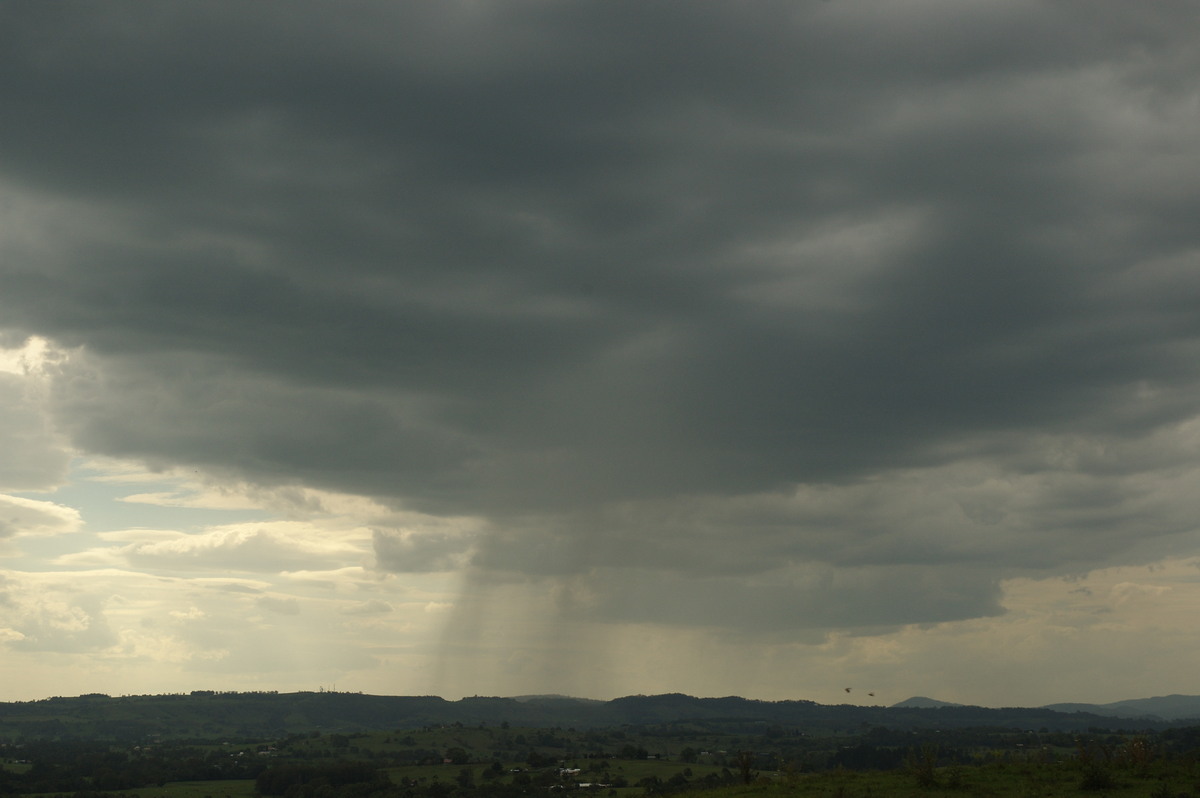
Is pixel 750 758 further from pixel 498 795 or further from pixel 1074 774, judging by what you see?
pixel 498 795

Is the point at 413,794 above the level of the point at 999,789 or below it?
below

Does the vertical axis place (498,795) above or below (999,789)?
below

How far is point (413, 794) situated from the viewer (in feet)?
634

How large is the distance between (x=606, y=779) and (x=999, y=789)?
457 feet

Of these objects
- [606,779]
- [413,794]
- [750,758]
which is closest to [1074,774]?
[750,758]

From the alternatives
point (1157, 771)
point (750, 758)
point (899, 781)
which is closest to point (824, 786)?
point (899, 781)

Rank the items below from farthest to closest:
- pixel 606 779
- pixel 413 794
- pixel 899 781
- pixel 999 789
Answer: pixel 413 794 < pixel 606 779 < pixel 899 781 < pixel 999 789

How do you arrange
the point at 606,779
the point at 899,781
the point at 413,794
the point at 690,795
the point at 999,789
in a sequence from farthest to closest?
the point at 413,794 < the point at 606,779 < the point at 690,795 < the point at 899,781 < the point at 999,789

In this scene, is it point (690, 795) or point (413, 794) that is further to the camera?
point (413, 794)

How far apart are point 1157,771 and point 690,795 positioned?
28704mm

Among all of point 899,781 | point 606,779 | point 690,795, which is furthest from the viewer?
point 606,779

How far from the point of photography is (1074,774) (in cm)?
5356

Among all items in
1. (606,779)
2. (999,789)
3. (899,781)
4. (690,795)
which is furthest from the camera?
(606,779)

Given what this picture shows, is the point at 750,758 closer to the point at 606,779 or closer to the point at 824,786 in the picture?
the point at 824,786
